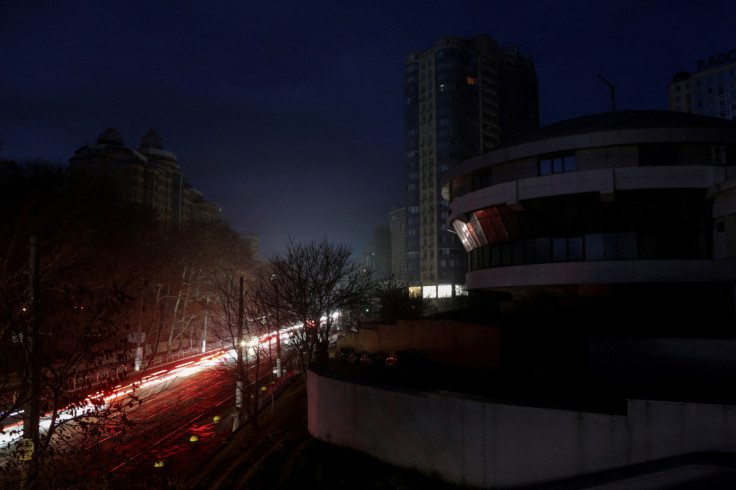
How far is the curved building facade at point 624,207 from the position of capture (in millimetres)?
23641

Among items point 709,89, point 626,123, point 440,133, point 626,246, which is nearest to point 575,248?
point 626,246

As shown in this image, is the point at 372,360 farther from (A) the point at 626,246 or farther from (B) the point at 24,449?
(B) the point at 24,449

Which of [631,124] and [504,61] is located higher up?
[504,61]

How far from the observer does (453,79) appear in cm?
9388

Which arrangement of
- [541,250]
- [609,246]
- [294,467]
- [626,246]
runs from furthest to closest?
[541,250] < [609,246] < [626,246] < [294,467]

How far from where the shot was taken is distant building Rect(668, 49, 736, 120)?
11025 cm

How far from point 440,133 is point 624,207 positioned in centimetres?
7205

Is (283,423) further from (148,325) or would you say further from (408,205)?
(408,205)

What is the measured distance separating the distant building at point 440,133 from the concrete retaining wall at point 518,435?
77.0 m

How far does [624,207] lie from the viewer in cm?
2477

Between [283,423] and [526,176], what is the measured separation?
17.2 metres

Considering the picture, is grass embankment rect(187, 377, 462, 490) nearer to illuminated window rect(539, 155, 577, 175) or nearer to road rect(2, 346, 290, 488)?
road rect(2, 346, 290, 488)

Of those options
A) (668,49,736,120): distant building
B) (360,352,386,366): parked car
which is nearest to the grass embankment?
(360,352,386,366): parked car

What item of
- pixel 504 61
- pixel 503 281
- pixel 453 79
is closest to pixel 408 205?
pixel 453 79
